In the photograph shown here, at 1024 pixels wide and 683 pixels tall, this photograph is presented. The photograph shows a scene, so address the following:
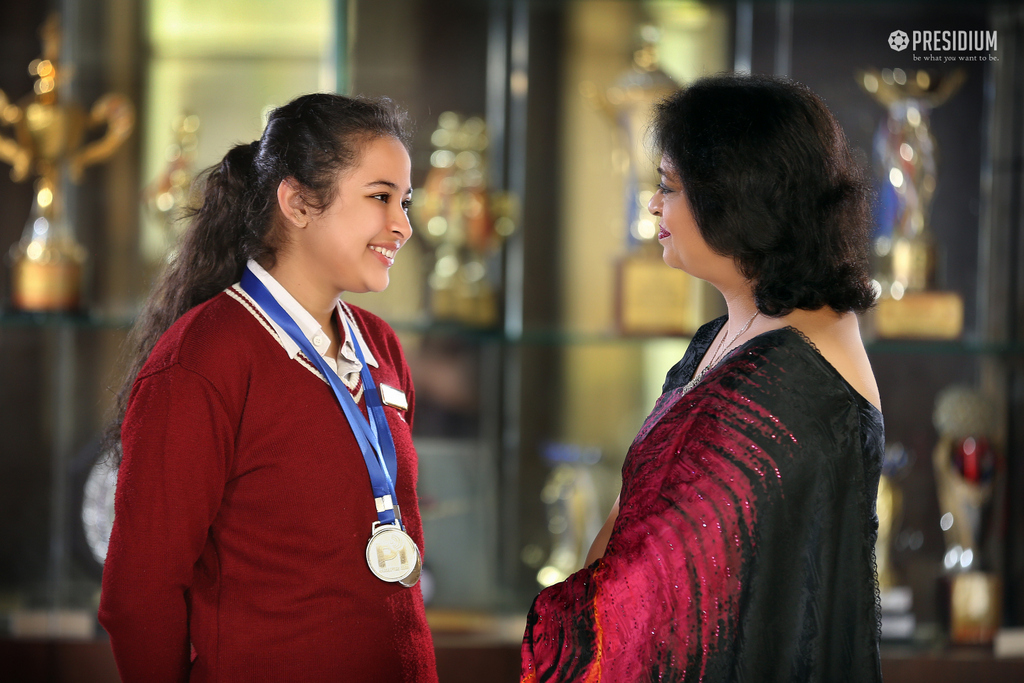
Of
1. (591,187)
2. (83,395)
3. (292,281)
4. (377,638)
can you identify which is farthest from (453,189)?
(377,638)

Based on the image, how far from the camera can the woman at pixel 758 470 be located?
1.08 meters

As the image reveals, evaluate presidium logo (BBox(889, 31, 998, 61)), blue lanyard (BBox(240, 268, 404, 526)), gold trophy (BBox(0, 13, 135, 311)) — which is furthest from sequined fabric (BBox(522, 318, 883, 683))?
gold trophy (BBox(0, 13, 135, 311))

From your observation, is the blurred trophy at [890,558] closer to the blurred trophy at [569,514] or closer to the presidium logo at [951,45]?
the blurred trophy at [569,514]

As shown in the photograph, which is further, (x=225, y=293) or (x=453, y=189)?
(x=453, y=189)

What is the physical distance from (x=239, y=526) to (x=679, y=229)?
0.65m

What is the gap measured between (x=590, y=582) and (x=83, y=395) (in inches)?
72.2

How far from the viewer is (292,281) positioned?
A: 121 cm

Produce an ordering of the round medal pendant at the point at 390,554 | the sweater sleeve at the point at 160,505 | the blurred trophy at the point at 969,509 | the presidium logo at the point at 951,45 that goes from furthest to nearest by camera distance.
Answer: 1. the presidium logo at the point at 951,45
2. the blurred trophy at the point at 969,509
3. the round medal pendant at the point at 390,554
4. the sweater sleeve at the point at 160,505

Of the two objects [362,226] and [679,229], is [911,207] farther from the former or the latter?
[362,226]

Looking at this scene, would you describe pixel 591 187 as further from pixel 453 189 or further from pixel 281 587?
pixel 281 587

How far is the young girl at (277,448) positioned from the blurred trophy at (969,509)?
1.52 m

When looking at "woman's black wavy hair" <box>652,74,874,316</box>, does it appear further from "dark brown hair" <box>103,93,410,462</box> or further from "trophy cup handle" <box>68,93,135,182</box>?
"trophy cup handle" <box>68,93,135,182</box>

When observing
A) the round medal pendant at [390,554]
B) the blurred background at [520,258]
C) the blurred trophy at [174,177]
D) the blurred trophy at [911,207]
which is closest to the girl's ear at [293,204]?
the round medal pendant at [390,554]

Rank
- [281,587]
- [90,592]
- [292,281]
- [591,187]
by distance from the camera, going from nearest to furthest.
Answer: [281,587]
[292,281]
[90,592]
[591,187]
